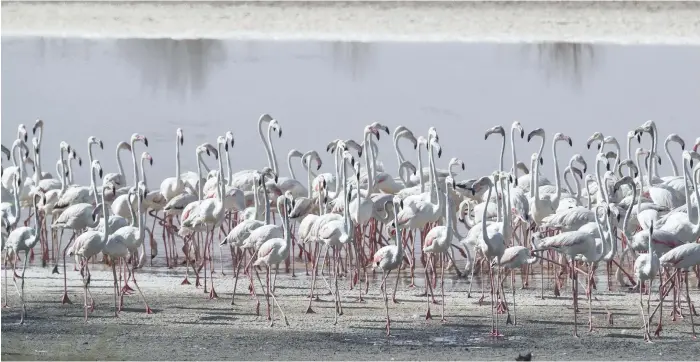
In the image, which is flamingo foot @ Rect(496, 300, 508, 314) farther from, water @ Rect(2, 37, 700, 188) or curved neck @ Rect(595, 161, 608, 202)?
water @ Rect(2, 37, 700, 188)

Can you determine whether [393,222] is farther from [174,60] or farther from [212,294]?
[174,60]

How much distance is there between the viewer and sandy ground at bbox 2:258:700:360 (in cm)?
598

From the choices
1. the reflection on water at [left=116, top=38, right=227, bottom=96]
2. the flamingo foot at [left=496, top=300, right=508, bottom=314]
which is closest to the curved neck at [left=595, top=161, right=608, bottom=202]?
the flamingo foot at [left=496, top=300, right=508, bottom=314]

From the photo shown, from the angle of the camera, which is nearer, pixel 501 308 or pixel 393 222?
pixel 501 308

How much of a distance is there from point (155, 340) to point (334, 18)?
215 inches

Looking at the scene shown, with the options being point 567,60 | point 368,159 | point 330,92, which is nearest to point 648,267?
point 368,159

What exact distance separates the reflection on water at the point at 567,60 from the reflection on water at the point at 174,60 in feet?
8.51

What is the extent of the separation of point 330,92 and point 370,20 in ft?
2.64

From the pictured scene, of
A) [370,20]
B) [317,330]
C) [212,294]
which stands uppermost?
[370,20]

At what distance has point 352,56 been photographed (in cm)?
1082

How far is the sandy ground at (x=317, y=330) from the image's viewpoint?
5984 mm

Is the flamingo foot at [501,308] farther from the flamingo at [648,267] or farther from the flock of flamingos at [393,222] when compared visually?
the flamingo at [648,267]

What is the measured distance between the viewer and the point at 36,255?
9.24 metres

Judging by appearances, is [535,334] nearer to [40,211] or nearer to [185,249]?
[185,249]
